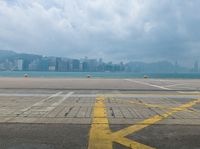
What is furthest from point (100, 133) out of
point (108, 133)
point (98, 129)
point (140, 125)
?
point (140, 125)

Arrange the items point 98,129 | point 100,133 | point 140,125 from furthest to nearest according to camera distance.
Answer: point 140,125 → point 98,129 → point 100,133

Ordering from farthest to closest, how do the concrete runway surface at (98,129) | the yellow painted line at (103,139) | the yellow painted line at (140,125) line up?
the yellow painted line at (140,125) < the concrete runway surface at (98,129) < the yellow painted line at (103,139)

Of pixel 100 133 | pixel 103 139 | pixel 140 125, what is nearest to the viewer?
pixel 103 139

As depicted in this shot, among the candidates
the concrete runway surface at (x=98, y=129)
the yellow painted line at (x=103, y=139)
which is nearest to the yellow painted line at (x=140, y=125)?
the concrete runway surface at (x=98, y=129)

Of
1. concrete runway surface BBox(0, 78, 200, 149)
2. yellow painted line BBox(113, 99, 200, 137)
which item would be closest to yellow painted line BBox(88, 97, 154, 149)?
concrete runway surface BBox(0, 78, 200, 149)

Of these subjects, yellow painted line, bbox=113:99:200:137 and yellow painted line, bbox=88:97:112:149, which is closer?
yellow painted line, bbox=88:97:112:149

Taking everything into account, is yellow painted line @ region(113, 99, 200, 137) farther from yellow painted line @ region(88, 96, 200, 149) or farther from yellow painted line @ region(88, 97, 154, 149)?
yellow painted line @ region(88, 97, 154, 149)

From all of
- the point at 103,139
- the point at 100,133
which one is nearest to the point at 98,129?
the point at 100,133

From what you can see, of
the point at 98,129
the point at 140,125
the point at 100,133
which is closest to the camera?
the point at 100,133

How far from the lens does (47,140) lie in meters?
6.52

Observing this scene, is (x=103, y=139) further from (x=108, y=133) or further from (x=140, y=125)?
(x=140, y=125)

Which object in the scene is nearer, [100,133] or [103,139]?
[103,139]

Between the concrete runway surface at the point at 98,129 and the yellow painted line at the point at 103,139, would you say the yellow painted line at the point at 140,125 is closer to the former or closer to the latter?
the concrete runway surface at the point at 98,129

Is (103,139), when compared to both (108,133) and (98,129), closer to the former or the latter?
(108,133)
